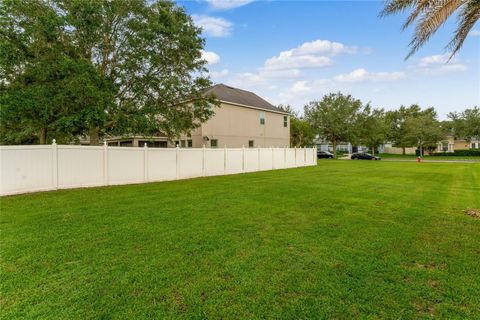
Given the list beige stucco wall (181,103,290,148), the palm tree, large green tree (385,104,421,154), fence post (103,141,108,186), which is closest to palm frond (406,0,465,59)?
the palm tree

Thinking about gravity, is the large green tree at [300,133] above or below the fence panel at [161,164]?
above

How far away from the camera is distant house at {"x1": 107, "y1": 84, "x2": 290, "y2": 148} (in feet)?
68.7

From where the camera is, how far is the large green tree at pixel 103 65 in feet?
32.0

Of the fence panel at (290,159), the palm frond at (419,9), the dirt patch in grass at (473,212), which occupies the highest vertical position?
the palm frond at (419,9)

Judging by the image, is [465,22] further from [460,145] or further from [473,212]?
[460,145]

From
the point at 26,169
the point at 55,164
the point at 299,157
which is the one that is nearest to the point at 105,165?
the point at 55,164

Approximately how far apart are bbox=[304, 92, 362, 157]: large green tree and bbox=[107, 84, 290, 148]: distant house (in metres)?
13.1

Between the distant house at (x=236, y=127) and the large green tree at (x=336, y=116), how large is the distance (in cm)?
1306

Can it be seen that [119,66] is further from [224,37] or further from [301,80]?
[301,80]

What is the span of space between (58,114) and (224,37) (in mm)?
10070

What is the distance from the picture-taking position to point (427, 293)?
2.99m

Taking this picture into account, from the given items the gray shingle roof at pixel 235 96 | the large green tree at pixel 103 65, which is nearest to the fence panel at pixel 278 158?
the gray shingle roof at pixel 235 96

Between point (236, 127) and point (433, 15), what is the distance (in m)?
17.5

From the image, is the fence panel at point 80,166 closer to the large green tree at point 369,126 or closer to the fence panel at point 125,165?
the fence panel at point 125,165
